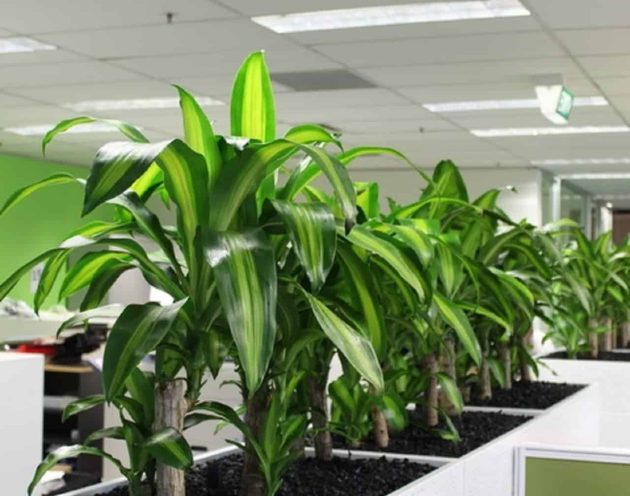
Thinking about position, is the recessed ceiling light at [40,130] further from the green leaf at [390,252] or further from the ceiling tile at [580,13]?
the green leaf at [390,252]

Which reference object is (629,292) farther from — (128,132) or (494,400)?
(128,132)

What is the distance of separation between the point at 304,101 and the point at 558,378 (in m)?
3.92

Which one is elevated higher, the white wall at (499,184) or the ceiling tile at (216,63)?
the ceiling tile at (216,63)

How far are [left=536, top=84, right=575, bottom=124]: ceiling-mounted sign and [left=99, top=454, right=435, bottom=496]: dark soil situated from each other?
4693 mm

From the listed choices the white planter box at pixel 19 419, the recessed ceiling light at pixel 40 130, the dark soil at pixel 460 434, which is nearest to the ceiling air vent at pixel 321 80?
the recessed ceiling light at pixel 40 130

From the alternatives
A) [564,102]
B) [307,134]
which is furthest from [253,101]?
[564,102]

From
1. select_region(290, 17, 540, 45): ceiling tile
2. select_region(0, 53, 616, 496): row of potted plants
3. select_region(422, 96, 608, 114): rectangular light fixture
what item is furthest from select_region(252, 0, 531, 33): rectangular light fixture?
select_region(0, 53, 616, 496): row of potted plants

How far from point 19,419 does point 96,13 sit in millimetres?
2582

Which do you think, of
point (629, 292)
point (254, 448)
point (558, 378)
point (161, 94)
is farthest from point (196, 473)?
point (161, 94)

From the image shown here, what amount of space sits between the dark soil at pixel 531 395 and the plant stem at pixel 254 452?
4.50 ft

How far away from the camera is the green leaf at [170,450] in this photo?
1.17 meters

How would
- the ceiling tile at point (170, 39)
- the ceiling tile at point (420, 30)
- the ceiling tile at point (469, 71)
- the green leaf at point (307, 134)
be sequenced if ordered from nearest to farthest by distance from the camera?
the green leaf at point (307, 134) → the ceiling tile at point (420, 30) → the ceiling tile at point (170, 39) → the ceiling tile at point (469, 71)

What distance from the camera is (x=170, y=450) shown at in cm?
118

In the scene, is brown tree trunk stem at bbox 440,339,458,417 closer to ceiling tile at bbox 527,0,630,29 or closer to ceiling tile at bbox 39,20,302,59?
ceiling tile at bbox 527,0,630,29
